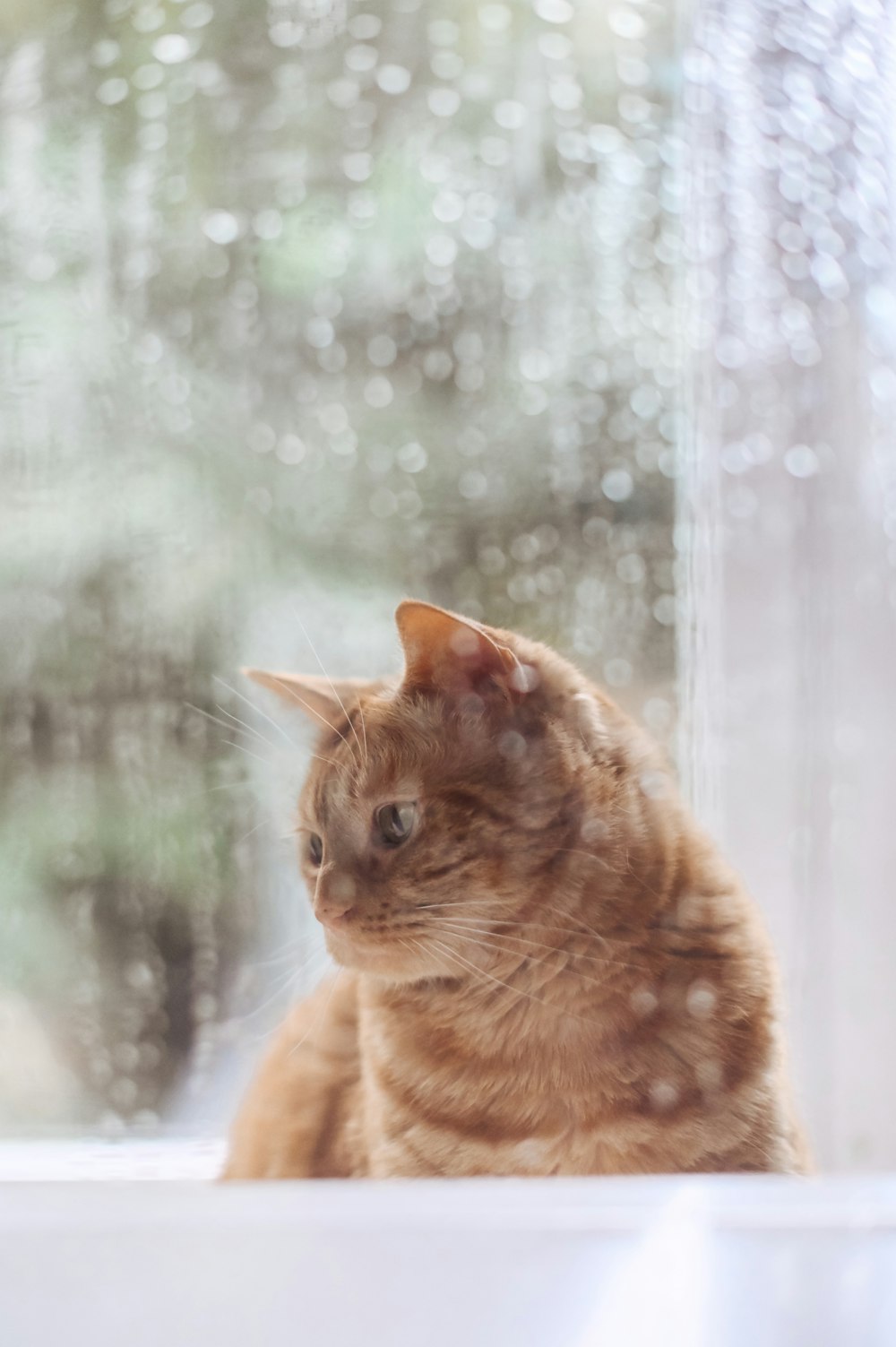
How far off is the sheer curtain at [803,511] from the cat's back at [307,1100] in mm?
324

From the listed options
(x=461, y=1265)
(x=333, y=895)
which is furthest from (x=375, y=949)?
(x=461, y=1265)

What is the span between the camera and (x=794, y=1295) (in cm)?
56

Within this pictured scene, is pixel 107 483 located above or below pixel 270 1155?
above

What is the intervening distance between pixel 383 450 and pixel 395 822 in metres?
0.33

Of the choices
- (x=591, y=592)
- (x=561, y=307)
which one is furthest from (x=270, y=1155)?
(x=561, y=307)

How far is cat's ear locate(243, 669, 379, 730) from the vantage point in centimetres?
71

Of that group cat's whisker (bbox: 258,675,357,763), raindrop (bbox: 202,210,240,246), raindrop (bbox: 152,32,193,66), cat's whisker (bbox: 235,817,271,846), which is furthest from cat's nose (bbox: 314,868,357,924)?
raindrop (bbox: 152,32,193,66)

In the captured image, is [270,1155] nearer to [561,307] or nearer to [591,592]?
[591,592]

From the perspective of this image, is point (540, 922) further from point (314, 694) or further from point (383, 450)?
point (383, 450)

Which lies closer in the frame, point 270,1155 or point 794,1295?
point 794,1295

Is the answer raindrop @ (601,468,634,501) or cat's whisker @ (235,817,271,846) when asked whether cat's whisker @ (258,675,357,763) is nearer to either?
cat's whisker @ (235,817,271,846)

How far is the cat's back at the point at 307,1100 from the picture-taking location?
717 millimetres

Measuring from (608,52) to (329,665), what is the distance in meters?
0.52

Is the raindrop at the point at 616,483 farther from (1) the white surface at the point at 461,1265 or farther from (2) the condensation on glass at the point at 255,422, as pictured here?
(1) the white surface at the point at 461,1265
